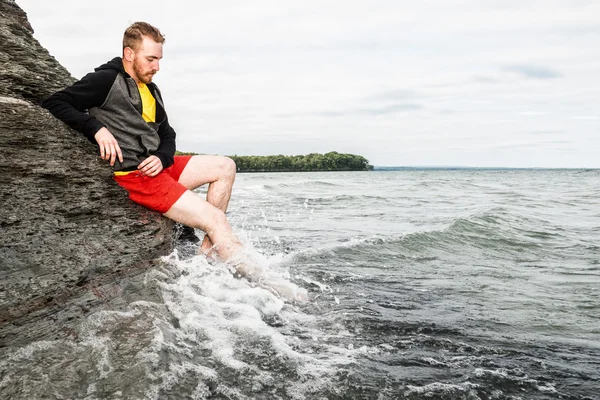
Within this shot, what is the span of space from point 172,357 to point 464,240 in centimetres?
864

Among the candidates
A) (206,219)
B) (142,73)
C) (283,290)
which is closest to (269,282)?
(283,290)

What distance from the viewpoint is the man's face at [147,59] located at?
16.4 feet

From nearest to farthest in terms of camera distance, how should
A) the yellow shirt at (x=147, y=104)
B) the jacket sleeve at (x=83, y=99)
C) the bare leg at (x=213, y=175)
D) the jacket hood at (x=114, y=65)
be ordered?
the jacket sleeve at (x=83, y=99) < the jacket hood at (x=114, y=65) < the yellow shirt at (x=147, y=104) < the bare leg at (x=213, y=175)

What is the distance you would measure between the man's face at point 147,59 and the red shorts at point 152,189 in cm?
104

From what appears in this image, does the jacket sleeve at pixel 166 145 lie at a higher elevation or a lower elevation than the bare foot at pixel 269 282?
higher

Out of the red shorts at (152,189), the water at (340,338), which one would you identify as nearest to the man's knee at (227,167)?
the red shorts at (152,189)

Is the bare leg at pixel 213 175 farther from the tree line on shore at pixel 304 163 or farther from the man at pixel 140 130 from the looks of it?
the tree line on shore at pixel 304 163

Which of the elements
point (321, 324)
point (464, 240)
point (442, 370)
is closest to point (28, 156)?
point (321, 324)

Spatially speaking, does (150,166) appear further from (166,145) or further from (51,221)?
(51,221)

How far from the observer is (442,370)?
11.7 ft

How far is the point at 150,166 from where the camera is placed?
5152 mm

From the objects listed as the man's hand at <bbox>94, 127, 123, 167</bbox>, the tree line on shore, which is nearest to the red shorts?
the man's hand at <bbox>94, 127, 123, 167</bbox>

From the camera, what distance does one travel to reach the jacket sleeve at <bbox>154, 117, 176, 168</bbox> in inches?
Answer: 213

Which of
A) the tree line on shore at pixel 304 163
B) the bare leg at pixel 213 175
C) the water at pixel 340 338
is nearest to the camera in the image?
the water at pixel 340 338
